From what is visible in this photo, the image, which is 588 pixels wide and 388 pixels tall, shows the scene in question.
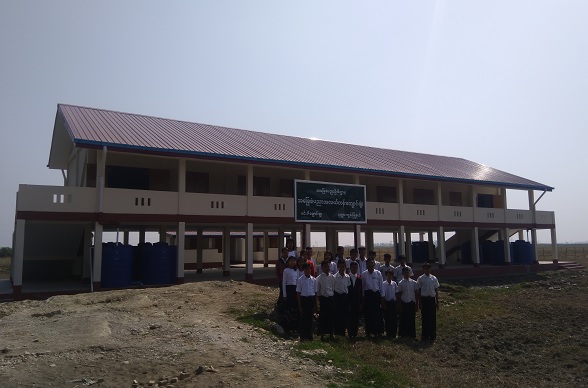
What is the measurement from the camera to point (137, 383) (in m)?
6.20

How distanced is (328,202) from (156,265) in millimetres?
6094

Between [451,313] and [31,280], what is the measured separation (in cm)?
1500

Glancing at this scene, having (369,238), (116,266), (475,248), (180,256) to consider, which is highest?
(369,238)

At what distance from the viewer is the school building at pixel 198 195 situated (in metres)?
15.2

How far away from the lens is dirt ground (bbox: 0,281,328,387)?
21.1ft

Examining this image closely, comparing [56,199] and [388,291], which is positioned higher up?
[56,199]

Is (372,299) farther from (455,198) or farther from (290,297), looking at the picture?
(455,198)

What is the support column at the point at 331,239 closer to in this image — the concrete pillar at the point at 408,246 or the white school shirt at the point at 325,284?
the concrete pillar at the point at 408,246

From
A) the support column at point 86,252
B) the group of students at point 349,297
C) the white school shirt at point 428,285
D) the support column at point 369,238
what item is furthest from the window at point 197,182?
the white school shirt at point 428,285

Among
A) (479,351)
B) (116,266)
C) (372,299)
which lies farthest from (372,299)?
(116,266)

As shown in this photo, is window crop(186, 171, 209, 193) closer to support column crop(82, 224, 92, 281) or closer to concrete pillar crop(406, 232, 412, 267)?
support column crop(82, 224, 92, 281)

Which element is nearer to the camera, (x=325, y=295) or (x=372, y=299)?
(x=325, y=295)

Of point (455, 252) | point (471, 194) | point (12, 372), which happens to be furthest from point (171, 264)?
point (455, 252)

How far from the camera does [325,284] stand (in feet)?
31.8
